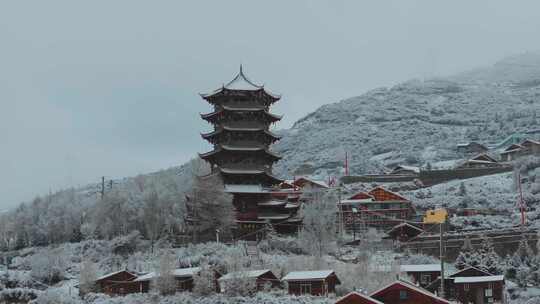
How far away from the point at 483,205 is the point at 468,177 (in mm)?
18209

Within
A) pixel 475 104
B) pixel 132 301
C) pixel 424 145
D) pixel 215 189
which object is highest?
pixel 475 104

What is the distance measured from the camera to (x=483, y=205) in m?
84.4

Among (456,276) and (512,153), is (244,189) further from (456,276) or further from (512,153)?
(512,153)

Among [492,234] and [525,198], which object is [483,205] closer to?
[525,198]

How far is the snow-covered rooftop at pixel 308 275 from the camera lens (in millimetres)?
49375

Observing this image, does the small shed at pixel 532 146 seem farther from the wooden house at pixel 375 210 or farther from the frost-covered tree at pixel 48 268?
the frost-covered tree at pixel 48 268

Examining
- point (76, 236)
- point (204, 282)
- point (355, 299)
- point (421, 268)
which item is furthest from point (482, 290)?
point (76, 236)

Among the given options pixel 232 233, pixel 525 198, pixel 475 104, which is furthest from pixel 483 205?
pixel 475 104

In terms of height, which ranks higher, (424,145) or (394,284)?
(424,145)

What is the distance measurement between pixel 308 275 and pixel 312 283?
0.57m

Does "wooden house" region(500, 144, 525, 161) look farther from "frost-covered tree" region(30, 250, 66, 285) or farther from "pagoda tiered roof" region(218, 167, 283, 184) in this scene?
"frost-covered tree" region(30, 250, 66, 285)

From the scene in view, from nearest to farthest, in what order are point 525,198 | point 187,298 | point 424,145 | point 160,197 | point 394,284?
point 394,284, point 187,298, point 160,197, point 525,198, point 424,145

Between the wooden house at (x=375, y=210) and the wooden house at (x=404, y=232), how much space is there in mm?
4707

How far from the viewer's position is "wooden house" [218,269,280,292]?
49.4 metres
